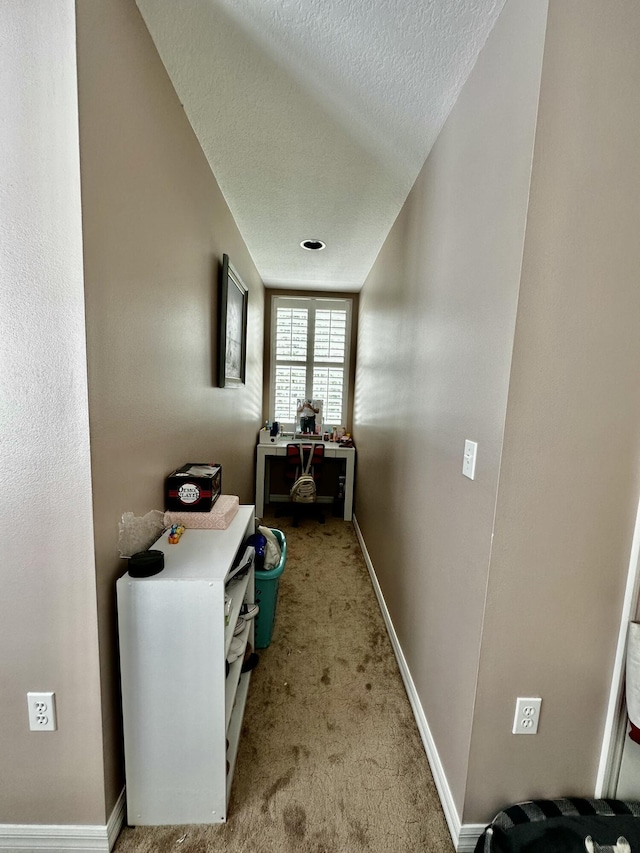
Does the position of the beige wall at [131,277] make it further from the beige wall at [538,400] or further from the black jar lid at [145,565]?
the beige wall at [538,400]

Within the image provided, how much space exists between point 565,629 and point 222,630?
1.02 m

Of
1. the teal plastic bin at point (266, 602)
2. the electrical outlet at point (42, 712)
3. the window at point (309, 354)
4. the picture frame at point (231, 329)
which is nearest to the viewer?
the electrical outlet at point (42, 712)

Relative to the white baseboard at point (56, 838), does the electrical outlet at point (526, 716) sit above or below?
above

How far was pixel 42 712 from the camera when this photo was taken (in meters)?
0.98

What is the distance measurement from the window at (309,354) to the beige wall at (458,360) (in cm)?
208

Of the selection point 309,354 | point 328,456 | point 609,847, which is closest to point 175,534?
point 609,847

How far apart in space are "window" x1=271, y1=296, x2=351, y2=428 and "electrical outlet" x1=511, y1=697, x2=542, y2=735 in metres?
3.28

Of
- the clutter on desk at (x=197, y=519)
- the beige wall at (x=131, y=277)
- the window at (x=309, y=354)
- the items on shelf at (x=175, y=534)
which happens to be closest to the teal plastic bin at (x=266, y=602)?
the clutter on desk at (x=197, y=519)

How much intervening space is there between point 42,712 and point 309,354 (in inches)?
142

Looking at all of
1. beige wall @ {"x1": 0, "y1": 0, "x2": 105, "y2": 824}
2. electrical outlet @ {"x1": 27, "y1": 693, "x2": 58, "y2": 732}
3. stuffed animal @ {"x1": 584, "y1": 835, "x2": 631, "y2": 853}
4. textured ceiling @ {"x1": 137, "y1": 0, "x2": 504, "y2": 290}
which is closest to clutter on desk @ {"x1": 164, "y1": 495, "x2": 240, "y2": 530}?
beige wall @ {"x1": 0, "y1": 0, "x2": 105, "y2": 824}

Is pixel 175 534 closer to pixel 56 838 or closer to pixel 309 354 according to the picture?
pixel 56 838

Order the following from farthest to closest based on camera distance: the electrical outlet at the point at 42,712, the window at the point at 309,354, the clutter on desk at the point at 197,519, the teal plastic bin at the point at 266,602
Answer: the window at the point at 309,354, the teal plastic bin at the point at 266,602, the clutter on desk at the point at 197,519, the electrical outlet at the point at 42,712

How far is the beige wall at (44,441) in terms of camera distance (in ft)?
2.71

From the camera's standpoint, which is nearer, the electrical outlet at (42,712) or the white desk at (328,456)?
the electrical outlet at (42,712)
